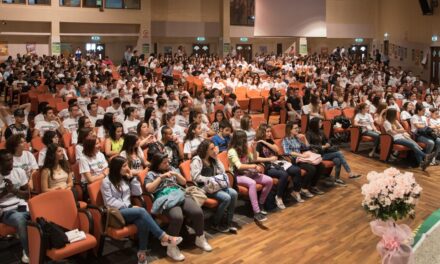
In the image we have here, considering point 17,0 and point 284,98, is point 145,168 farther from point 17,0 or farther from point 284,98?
point 17,0

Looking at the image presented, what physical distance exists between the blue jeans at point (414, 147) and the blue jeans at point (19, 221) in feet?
22.3

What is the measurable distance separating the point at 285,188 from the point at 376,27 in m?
22.0

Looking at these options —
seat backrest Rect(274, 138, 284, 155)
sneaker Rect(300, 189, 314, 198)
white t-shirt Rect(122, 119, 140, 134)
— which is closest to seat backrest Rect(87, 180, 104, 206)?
white t-shirt Rect(122, 119, 140, 134)

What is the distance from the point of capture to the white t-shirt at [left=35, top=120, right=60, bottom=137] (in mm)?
7911

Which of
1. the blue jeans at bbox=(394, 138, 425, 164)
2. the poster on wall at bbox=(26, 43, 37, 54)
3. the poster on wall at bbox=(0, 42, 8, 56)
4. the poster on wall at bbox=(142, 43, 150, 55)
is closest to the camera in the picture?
the blue jeans at bbox=(394, 138, 425, 164)

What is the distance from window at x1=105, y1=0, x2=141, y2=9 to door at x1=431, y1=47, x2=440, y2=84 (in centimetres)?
1352

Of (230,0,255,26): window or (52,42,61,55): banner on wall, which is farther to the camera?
(230,0,255,26): window

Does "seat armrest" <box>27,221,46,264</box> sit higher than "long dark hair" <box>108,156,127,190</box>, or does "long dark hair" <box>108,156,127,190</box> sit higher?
"long dark hair" <box>108,156,127,190</box>

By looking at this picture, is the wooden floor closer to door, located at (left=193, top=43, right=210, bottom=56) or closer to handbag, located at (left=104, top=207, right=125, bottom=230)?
handbag, located at (left=104, top=207, right=125, bottom=230)

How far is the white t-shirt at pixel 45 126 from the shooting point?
791 centimetres

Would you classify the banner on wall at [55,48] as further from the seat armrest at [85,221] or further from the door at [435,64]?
the seat armrest at [85,221]

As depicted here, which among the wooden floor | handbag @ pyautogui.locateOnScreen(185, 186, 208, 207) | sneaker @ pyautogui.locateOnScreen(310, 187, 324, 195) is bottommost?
the wooden floor

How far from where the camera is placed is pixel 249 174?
6.55 m

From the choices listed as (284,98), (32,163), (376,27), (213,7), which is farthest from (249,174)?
(376,27)
